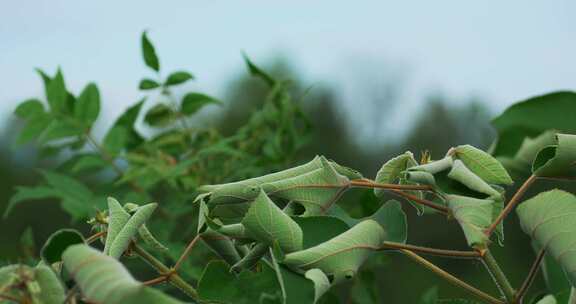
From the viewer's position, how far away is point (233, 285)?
84cm

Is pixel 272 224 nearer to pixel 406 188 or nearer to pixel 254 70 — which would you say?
pixel 406 188

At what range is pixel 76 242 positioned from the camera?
2.56 ft

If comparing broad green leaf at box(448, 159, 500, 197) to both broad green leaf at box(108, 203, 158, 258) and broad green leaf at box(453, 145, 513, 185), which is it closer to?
broad green leaf at box(453, 145, 513, 185)

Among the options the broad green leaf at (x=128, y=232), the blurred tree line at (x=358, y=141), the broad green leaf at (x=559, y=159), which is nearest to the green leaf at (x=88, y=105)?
the broad green leaf at (x=128, y=232)

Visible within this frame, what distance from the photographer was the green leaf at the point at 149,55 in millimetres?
2189

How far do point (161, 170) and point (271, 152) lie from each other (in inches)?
11.1

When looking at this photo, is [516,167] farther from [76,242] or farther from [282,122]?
[76,242]

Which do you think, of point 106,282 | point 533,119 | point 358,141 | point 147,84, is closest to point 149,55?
point 147,84

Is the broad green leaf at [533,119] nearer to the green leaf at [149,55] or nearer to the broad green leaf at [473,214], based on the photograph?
the broad green leaf at [473,214]

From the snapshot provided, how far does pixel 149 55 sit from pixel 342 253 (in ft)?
4.99

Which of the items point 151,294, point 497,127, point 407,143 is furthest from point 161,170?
point 407,143

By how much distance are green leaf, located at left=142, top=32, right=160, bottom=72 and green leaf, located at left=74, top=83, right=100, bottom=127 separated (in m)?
0.15

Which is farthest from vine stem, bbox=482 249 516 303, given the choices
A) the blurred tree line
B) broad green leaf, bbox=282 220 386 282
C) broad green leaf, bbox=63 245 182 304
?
the blurred tree line

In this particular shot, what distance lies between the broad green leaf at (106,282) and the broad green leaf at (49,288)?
3 cm
